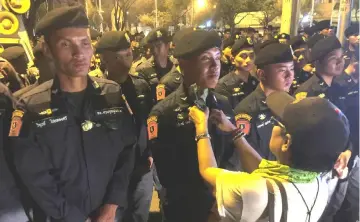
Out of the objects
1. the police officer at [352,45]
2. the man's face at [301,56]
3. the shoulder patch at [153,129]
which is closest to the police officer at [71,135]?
the shoulder patch at [153,129]

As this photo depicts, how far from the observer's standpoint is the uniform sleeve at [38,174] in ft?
6.66

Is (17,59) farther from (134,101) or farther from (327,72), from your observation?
(327,72)

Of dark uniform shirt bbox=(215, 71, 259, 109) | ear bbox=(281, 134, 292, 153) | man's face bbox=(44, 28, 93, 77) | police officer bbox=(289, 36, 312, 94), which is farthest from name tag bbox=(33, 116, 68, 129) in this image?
police officer bbox=(289, 36, 312, 94)

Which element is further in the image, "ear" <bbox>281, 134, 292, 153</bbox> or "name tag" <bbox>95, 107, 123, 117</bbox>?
"name tag" <bbox>95, 107, 123, 117</bbox>

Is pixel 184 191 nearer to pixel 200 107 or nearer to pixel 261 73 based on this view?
pixel 200 107

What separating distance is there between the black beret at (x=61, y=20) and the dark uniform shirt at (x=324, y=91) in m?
2.04

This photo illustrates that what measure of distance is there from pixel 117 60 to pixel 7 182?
4.94 ft

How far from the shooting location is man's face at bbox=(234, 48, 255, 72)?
421cm

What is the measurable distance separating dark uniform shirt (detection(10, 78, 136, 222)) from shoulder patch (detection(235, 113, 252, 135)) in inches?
30.9

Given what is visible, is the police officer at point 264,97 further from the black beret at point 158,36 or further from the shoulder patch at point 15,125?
the black beret at point 158,36

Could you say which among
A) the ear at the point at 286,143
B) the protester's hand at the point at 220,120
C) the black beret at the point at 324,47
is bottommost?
the protester's hand at the point at 220,120

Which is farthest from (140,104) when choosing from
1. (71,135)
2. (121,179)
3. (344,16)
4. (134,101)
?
(344,16)

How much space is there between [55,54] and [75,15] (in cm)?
24

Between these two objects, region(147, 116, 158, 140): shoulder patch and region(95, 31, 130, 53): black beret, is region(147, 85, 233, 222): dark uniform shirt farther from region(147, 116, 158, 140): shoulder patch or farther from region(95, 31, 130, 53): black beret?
region(95, 31, 130, 53): black beret
